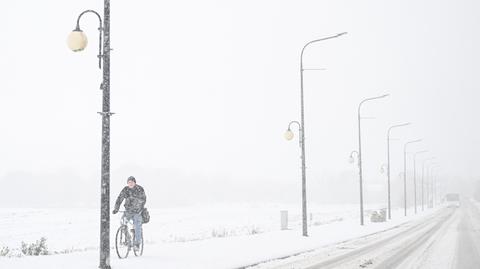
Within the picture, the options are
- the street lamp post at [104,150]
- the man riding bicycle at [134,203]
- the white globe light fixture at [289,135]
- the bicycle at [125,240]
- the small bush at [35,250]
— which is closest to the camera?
the street lamp post at [104,150]

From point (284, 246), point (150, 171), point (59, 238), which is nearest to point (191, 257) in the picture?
point (284, 246)

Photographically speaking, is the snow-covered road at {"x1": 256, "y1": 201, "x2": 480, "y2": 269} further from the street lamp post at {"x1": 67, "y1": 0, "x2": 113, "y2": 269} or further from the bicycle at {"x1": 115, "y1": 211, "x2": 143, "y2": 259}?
the street lamp post at {"x1": 67, "y1": 0, "x2": 113, "y2": 269}

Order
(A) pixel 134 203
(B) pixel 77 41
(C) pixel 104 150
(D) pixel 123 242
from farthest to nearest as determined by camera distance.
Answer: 1. (A) pixel 134 203
2. (D) pixel 123 242
3. (C) pixel 104 150
4. (B) pixel 77 41

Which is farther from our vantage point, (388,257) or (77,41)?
(388,257)

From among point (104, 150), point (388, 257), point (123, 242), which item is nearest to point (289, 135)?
point (388, 257)

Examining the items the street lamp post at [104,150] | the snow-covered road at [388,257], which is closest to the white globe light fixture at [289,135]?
the snow-covered road at [388,257]

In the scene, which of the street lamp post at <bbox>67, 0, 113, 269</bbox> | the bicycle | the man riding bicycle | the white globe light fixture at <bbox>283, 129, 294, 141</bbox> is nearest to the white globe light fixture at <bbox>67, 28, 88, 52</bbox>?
the street lamp post at <bbox>67, 0, 113, 269</bbox>

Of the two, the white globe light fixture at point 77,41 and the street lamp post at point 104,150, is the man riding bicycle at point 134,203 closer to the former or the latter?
the street lamp post at point 104,150

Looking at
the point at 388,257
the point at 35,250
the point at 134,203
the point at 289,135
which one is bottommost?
the point at 388,257

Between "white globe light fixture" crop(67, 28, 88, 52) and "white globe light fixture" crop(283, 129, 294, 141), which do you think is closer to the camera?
"white globe light fixture" crop(67, 28, 88, 52)

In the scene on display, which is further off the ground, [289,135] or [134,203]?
[289,135]

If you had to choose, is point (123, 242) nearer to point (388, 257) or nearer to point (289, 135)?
point (388, 257)

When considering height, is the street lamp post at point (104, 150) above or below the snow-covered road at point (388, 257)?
above

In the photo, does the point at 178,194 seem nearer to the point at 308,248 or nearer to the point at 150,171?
the point at 150,171
